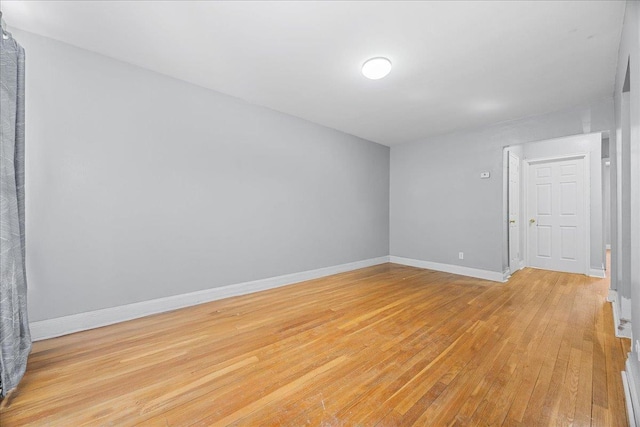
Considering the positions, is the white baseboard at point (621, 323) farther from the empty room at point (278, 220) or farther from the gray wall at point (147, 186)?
the gray wall at point (147, 186)

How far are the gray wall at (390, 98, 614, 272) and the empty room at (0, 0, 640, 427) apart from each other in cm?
5

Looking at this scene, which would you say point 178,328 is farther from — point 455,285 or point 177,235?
point 455,285

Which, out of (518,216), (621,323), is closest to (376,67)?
(621,323)

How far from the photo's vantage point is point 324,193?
4.48 metres

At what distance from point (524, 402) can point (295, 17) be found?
303 centimetres

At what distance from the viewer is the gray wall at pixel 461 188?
3.71 meters

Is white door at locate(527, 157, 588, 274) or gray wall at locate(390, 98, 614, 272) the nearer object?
gray wall at locate(390, 98, 614, 272)

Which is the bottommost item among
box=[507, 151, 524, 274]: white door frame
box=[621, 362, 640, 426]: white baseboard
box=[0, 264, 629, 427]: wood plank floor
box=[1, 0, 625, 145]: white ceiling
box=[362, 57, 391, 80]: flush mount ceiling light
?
box=[0, 264, 629, 427]: wood plank floor

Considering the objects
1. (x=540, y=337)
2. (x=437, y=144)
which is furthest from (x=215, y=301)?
(x=437, y=144)

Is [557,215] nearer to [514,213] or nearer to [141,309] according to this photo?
[514,213]

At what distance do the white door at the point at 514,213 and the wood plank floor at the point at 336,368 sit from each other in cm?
153

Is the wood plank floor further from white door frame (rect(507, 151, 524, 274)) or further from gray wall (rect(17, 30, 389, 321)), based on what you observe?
white door frame (rect(507, 151, 524, 274))

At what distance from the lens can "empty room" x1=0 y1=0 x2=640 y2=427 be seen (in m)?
1.57

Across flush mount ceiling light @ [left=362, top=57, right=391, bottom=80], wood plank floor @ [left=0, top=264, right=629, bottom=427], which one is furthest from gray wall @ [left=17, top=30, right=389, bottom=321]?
flush mount ceiling light @ [left=362, top=57, right=391, bottom=80]
